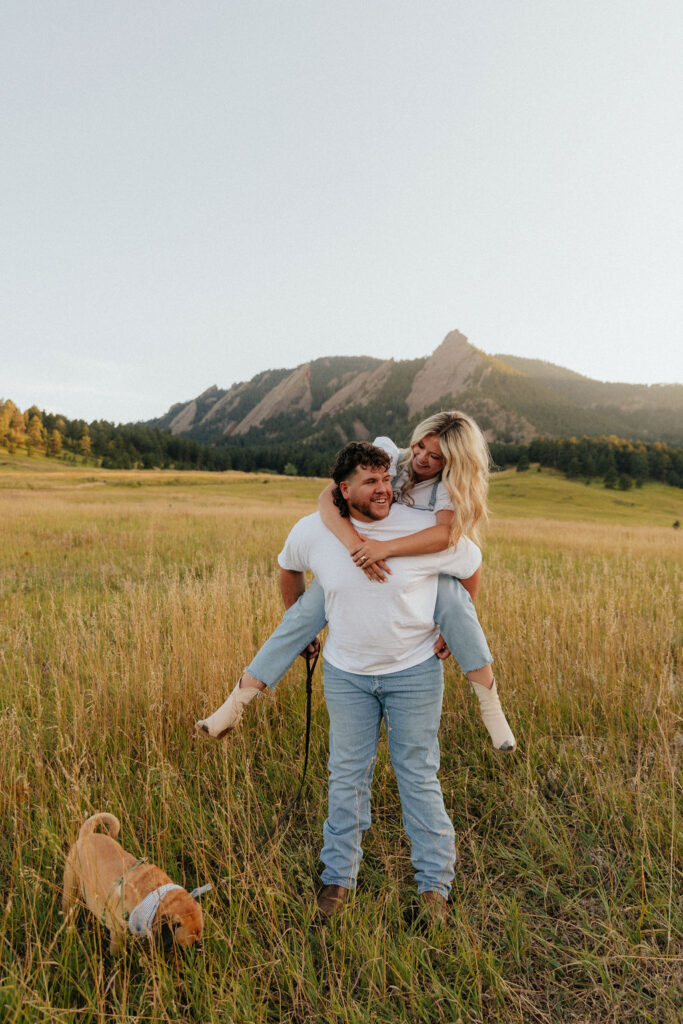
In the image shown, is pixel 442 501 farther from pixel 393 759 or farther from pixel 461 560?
pixel 393 759

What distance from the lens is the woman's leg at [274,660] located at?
9.11 ft

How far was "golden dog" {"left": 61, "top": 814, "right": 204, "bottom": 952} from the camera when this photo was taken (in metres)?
1.91

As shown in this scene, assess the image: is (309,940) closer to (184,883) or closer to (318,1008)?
(318,1008)

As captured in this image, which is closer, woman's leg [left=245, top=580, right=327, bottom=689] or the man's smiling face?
the man's smiling face

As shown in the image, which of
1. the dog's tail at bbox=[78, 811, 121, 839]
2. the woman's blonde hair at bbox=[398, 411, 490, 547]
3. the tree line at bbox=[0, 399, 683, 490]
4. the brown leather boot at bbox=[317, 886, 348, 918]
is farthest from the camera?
the tree line at bbox=[0, 399, 683, 490]

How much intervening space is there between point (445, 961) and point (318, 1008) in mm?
527

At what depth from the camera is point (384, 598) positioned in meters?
2.47

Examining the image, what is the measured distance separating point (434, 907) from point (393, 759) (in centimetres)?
61

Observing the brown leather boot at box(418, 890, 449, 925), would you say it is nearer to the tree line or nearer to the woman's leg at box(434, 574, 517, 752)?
the woman's leg at box(434, 574, 517, 752)

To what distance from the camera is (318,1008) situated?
1.86 m

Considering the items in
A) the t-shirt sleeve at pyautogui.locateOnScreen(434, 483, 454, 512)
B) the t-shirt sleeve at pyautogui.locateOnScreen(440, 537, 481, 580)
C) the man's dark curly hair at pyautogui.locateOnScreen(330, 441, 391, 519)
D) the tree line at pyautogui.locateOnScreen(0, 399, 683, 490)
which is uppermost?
the tree line at pyautogui.locateOnScreen(0, 399, 683, 490)

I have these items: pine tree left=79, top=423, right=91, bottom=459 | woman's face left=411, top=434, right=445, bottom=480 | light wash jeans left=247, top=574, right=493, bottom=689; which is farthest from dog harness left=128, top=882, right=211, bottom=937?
pine tree left=79, top=423, right=91, bottom=459

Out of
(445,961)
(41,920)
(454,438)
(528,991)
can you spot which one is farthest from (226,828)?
(454,438)

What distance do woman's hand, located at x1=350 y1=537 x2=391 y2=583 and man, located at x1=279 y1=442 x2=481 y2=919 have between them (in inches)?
2.3
